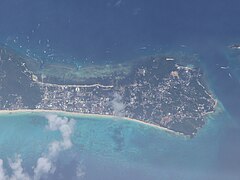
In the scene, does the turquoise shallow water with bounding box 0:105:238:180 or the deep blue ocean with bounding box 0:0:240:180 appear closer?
the deep blue ocean with bounding box 0:0:240:180

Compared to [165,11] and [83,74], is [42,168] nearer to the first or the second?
[83,74]

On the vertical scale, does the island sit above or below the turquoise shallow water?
above

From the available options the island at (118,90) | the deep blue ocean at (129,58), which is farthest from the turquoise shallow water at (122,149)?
the island at (118,90)

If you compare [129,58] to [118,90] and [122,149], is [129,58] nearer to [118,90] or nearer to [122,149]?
[118,90]

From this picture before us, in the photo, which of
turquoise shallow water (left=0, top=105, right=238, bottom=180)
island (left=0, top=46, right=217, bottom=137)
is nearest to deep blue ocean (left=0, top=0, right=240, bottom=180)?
turquoise shallow water (left=0, top=105, right=238, bottom=180)

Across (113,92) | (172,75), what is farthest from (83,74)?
(172,75)

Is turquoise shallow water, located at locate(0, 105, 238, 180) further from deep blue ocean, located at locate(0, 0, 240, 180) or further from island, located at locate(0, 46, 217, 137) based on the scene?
island, located at locate(0, 46, 217, 137)
